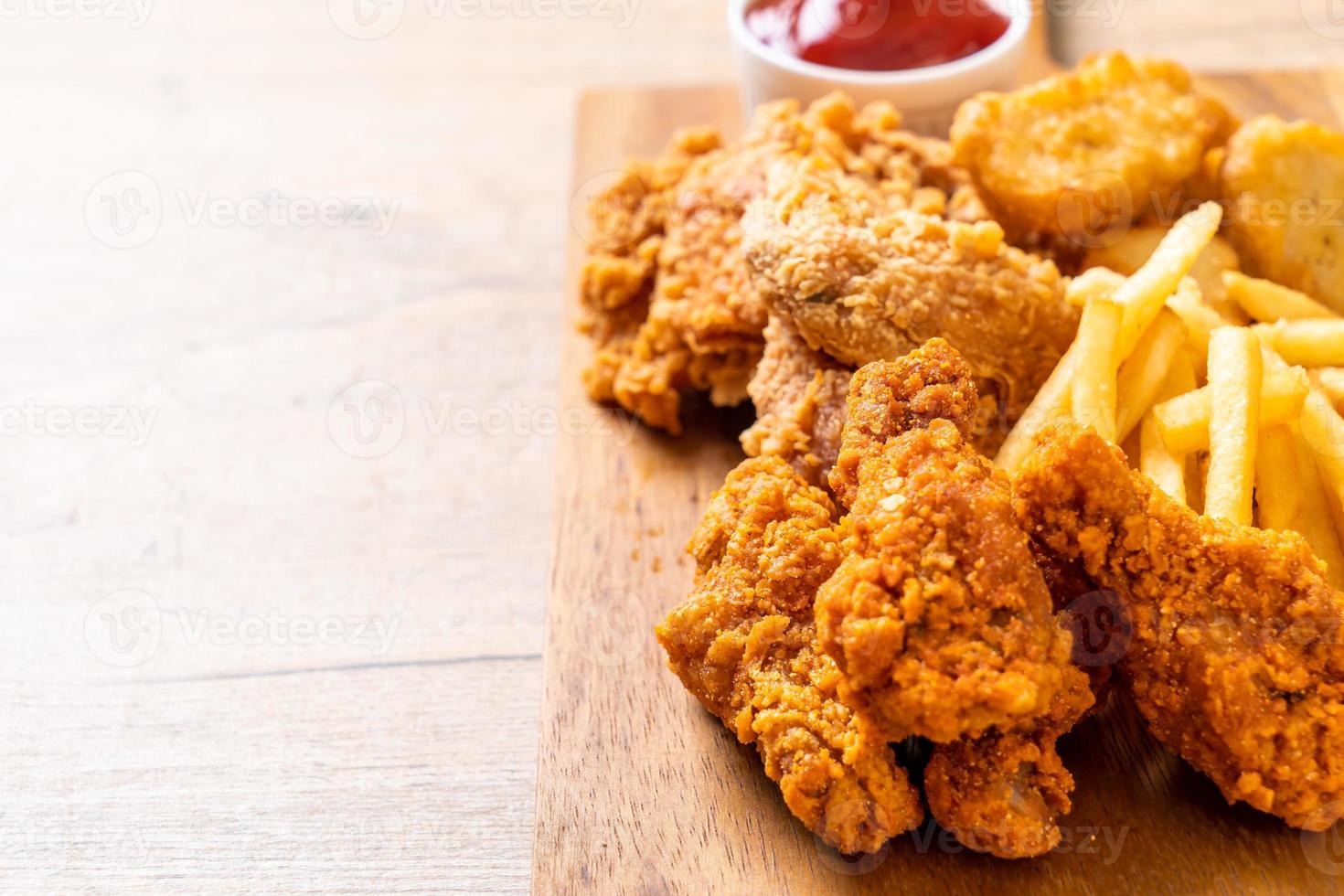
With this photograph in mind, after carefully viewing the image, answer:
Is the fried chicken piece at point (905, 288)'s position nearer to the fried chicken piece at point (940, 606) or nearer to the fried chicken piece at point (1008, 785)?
the fried chicken piece at point (940, 606)

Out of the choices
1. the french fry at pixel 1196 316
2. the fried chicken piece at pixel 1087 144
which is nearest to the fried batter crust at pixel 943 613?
the french fry at pixel 1196 316

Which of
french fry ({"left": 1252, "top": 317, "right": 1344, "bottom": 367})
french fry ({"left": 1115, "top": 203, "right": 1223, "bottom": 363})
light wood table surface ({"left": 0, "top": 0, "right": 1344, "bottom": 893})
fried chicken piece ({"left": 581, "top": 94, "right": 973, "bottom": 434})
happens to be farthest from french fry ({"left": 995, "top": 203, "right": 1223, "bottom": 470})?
light wood table surface ({"left": 0, "top": 0, "right": 1344, "bottom": 893})

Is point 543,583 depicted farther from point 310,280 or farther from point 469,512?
point 310,280

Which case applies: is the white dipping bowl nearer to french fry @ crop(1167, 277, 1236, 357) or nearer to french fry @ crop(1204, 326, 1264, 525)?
french fry @ crop(1167, 277, 1236, 357)

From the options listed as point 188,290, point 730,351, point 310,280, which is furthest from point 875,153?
point 188,290

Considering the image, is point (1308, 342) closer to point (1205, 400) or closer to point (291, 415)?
point (1205, 400)
